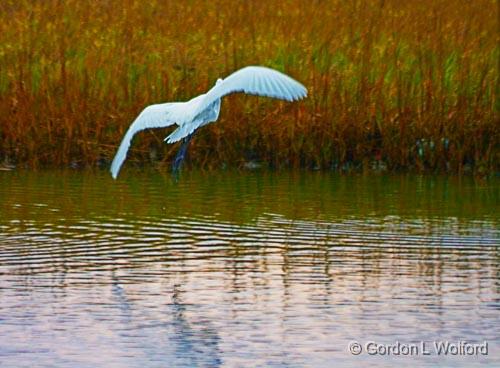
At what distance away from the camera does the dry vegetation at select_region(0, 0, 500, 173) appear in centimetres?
934

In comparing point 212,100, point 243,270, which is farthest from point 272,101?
point 243,270

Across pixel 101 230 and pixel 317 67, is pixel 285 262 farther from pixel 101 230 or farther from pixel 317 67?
pixel 317 67

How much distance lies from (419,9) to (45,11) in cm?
313

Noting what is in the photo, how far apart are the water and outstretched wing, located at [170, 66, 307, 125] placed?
65cm

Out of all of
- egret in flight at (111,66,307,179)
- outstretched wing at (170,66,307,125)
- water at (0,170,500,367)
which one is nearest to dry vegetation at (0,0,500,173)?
water at (0,170,500,367)

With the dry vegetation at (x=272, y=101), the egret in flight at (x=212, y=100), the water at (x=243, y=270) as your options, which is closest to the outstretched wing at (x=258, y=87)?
the egret in flight at (x=212, y=100)

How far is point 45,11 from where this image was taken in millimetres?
11453

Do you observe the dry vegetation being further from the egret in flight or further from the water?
the egret in flight

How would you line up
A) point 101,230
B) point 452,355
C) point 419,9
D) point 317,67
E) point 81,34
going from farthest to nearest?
point 419,9 → point 81,34 → point 317,67 → point 101,230 → point 452,355

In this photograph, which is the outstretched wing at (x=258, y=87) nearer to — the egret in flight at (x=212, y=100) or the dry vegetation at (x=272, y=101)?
the egret in flight at (x=212, y=100)

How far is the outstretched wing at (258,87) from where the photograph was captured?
6.52 m

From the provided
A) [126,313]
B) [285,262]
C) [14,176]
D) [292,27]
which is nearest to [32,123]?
[14,176]

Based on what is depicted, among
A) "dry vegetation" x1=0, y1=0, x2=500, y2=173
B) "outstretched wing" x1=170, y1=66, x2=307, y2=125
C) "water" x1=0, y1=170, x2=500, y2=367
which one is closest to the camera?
"water" x1=0, y1=170, x2=500, y2=367

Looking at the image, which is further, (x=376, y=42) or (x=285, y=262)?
(x=376, y=42)
